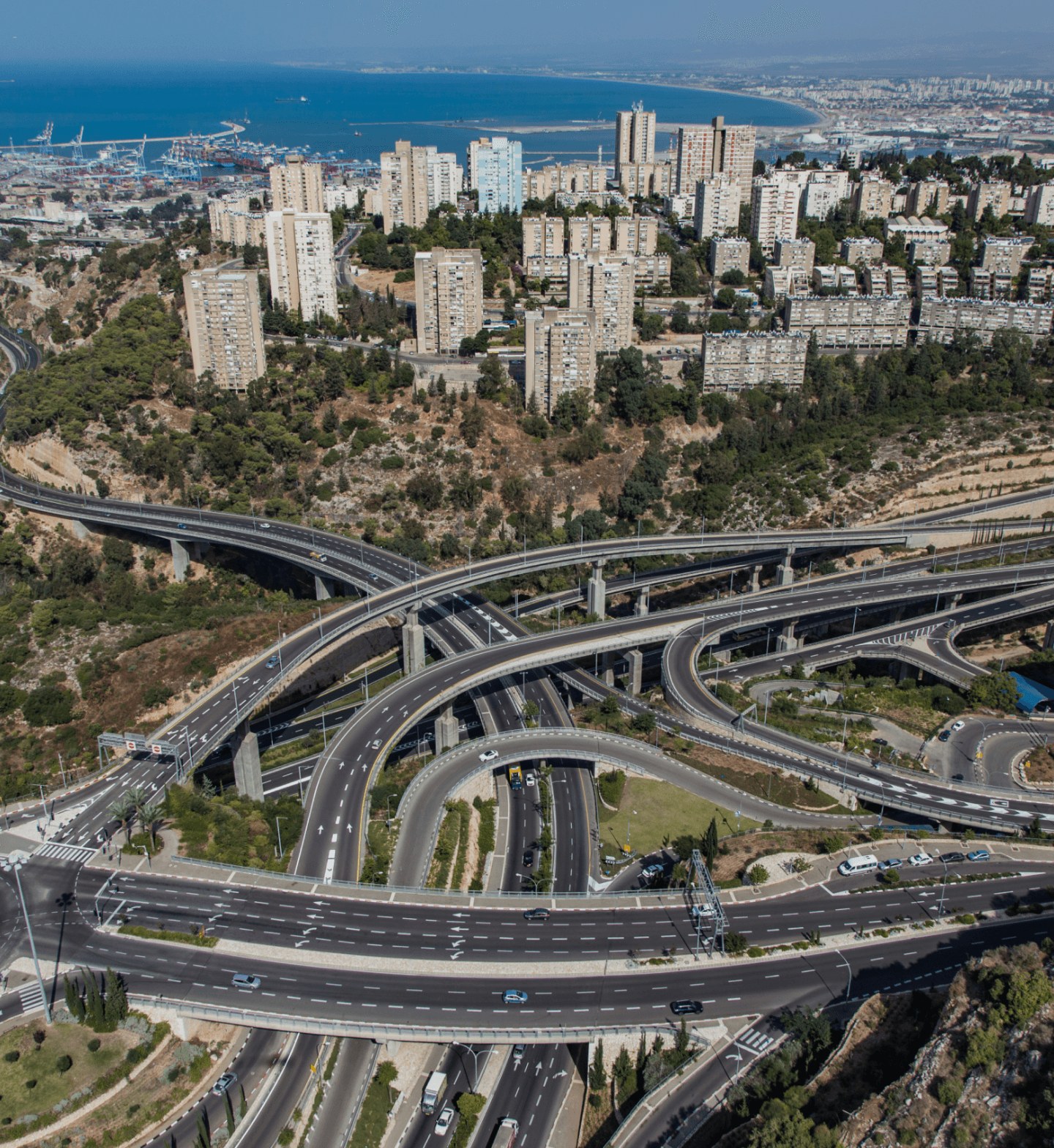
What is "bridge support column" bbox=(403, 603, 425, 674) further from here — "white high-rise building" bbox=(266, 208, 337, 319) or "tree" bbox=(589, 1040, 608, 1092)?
"white high-rise building" bbox=(266, 208, 337, 319)

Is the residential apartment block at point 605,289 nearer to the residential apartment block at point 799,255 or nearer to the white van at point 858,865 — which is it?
the residential apartment block at point 799,255

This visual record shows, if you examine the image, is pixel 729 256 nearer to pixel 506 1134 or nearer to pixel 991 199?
pixel 991 199

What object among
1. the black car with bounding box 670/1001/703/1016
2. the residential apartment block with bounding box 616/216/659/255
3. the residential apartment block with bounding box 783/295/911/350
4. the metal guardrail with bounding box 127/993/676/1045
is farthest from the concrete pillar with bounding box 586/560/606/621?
the residential apartment block with bounding box 616/216/659/255

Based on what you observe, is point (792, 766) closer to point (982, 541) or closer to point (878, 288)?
point (982, 541)

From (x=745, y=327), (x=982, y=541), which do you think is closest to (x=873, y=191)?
(x=745, y=327)

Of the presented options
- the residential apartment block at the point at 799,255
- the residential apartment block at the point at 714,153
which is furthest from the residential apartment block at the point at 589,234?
the residential apartment block at the point at 714,153

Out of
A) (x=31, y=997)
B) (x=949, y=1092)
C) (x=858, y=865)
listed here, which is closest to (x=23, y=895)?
(x=31, y=997)

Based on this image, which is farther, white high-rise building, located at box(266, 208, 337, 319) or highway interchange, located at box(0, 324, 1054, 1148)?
white high-rise building, located at box(266, 208, 337, 319)
